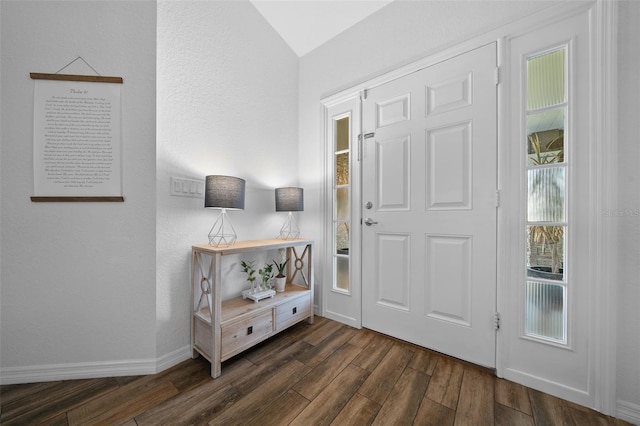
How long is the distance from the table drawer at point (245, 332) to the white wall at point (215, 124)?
37 centimetres

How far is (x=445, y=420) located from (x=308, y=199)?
1.83m

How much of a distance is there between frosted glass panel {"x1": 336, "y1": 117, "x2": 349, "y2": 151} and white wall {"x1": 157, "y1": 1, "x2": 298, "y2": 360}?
1.63 feet

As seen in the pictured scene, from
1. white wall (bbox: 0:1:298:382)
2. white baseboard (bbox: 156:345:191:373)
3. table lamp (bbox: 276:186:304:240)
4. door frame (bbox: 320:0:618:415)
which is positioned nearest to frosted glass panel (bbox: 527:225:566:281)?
door frame (bbox: 320:0:618:415)

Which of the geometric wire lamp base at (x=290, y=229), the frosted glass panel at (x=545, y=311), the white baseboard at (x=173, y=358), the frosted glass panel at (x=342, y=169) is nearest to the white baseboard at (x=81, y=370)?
the white baseboard at (x=173, y=358)

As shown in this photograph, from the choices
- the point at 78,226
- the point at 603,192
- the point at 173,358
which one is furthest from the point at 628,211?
the point at 78,226

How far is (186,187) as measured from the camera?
5.36 feet

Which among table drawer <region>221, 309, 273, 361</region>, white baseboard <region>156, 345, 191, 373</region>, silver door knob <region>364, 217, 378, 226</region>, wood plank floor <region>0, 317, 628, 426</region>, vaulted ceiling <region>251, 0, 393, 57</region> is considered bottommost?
wood plank floor <region>0, 317, 628, 426</region>

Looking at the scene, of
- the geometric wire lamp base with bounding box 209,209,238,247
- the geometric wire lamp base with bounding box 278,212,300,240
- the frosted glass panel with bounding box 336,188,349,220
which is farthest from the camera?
the geometric wire lamp base with bounding box 278,212,300,240

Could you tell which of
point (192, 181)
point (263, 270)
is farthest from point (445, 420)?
point (192, 181)

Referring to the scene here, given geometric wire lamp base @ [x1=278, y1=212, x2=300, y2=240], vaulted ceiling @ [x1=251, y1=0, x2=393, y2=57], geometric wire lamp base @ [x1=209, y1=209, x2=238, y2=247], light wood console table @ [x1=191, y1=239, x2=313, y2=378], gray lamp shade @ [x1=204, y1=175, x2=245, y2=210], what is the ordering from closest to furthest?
light wood console table @ [x1=191, y1=239, x2=313, y2=378] < gray lamp shade @ [x1=204, y1=175, x2=245, y2=210] < geometric wire lamp base @ [x1=209, y1=209, x2=238, y2=247] < vaulted ceiling @ [x1=251, y1=0, x2=393, y2=57] < geometric wire lamp base @ [x1=278, y1=212, x2=300, y2=240]

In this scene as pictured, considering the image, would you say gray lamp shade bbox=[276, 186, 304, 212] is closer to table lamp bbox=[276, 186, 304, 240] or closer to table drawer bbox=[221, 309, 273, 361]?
table lamp bbox=[276, 186, 304, 240]

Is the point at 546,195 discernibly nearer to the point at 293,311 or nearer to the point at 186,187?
the point at 293,311

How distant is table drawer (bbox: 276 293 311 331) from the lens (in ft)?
5.98

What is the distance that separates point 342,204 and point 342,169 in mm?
326
